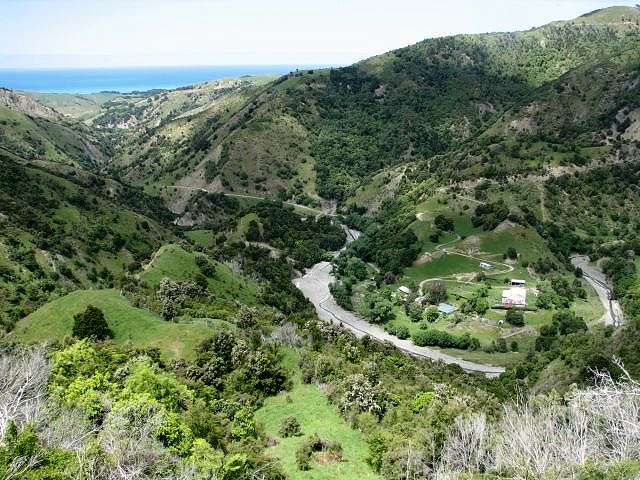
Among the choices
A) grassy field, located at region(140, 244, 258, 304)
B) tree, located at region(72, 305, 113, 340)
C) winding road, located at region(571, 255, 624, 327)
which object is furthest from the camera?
winding road, located at region(571, 255, 624, 327)

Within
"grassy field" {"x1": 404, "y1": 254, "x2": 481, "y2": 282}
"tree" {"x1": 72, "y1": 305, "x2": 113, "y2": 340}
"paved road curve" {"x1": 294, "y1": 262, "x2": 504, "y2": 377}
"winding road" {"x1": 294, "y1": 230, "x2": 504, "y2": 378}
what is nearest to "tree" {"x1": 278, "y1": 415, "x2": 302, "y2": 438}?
"tree" {"x1": 72, "y1": 305, "x2": 113, "y2": 340}

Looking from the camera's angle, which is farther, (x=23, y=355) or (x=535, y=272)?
(x=535, y=272)

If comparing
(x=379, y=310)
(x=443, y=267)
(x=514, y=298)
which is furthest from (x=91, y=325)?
(x=443, y=267)

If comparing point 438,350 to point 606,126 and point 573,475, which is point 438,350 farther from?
point 606,126

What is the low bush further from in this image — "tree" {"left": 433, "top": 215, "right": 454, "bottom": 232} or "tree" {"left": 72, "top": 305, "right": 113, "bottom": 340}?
"tree" {"left": 433, "top": 215, "right": 454, "bottom": 232}

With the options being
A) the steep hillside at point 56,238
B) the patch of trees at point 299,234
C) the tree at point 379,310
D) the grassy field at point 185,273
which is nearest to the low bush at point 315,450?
the steep hillside at point 56,238

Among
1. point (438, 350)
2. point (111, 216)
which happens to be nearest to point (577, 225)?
point (438, 350)

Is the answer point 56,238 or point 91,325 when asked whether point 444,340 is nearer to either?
point 91,325
